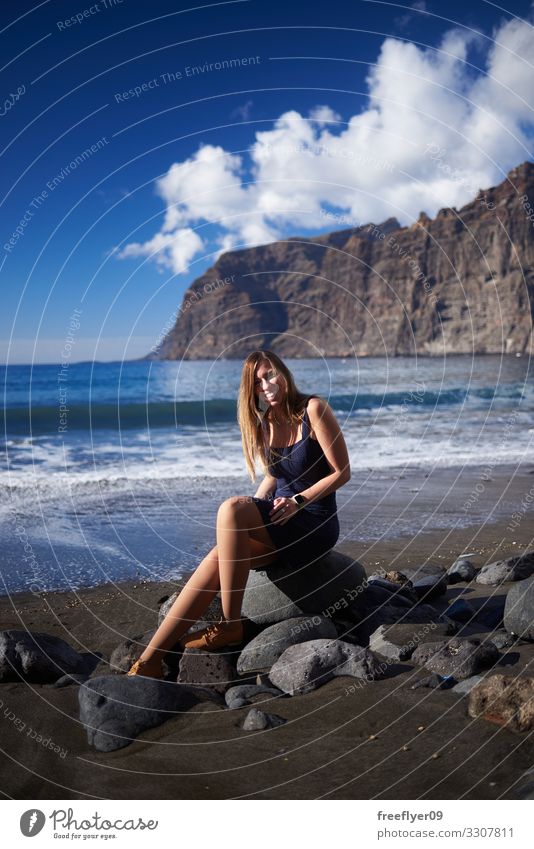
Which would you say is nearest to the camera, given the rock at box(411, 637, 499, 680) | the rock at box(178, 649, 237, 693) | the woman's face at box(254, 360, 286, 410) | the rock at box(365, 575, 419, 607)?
the rock at box(411, 637, 499, 680)

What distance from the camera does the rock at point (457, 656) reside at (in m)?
4.85

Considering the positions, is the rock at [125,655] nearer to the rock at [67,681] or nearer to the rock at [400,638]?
the rock at [67,681]

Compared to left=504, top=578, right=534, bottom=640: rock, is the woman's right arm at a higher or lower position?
Answer: higher

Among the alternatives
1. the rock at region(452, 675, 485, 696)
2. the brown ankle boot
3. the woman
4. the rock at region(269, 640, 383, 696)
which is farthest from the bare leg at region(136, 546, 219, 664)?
the rock at region(452, 675, 485, 696)

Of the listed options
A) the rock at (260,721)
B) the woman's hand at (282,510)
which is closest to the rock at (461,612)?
the woman's hand at (282,510)

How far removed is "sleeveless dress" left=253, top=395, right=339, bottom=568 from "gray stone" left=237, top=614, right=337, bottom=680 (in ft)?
1.53

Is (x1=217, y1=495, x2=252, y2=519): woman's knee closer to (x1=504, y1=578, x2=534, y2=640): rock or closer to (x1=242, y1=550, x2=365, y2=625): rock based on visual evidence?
(x1=242, y1=550, x2=365, y2=625): rock

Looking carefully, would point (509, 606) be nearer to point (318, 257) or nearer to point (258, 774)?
point (258, 774)

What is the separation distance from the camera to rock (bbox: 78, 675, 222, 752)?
177 inches

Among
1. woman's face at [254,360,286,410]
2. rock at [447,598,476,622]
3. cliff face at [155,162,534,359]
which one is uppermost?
cliff face at [155,162,534,359]

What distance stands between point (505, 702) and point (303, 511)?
211cm

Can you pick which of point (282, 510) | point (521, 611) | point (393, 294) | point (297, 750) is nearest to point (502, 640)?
point (521, 611)

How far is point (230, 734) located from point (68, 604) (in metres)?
3.41

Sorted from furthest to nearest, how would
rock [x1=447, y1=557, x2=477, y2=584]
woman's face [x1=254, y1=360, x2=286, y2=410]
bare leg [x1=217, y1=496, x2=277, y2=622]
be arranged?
rock [x1=447, y1=557, x2=477, y2=584], woman's face [x1=254, y1=360, x2=286, y2=410], bare leg [x1=217, y1=496, x2=277, y2=622]
